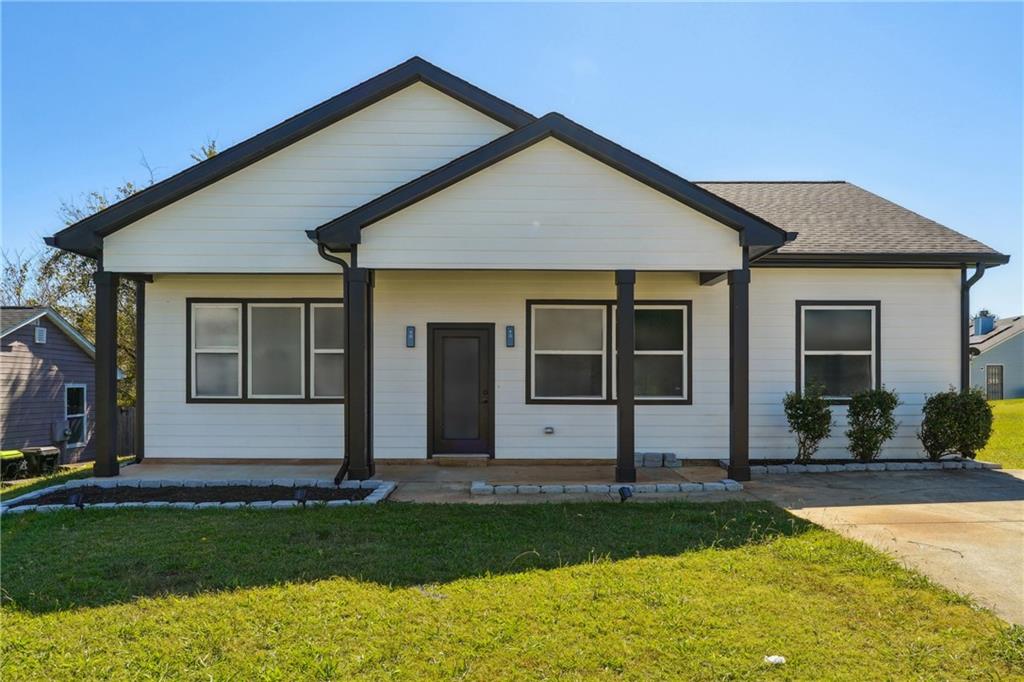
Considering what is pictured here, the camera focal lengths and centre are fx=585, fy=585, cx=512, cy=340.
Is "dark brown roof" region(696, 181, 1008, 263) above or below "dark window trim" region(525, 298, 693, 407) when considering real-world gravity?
above

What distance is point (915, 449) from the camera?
912 centimetres

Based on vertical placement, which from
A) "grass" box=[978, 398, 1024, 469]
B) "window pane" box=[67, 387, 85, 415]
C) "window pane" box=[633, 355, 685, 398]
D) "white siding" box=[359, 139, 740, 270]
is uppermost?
"white siding" box=[359, 139, 740, 270]

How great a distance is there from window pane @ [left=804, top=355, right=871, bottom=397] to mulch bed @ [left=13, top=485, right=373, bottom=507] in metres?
6.89

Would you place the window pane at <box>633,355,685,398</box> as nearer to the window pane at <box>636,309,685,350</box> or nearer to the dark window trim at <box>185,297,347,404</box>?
the window pane at <box>636,309,685,350</box>

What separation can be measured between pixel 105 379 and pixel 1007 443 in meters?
16.3

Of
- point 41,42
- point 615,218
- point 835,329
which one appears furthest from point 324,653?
point 41,42

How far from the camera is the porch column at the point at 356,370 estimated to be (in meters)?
7.52

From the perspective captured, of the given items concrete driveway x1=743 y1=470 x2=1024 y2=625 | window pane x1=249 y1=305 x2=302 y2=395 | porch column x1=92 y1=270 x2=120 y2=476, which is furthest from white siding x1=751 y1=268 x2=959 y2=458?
porch column x1=92 y1=270 x2=120 y2=476

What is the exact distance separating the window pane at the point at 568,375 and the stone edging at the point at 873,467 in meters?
2.32

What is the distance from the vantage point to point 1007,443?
12055 millimetres

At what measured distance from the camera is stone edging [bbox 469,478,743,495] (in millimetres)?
7066

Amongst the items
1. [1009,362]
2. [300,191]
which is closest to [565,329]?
[300,191]

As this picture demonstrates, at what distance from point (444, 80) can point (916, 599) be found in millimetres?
8337

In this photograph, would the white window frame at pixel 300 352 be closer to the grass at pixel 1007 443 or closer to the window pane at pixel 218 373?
the window pane at pixel 218 373
